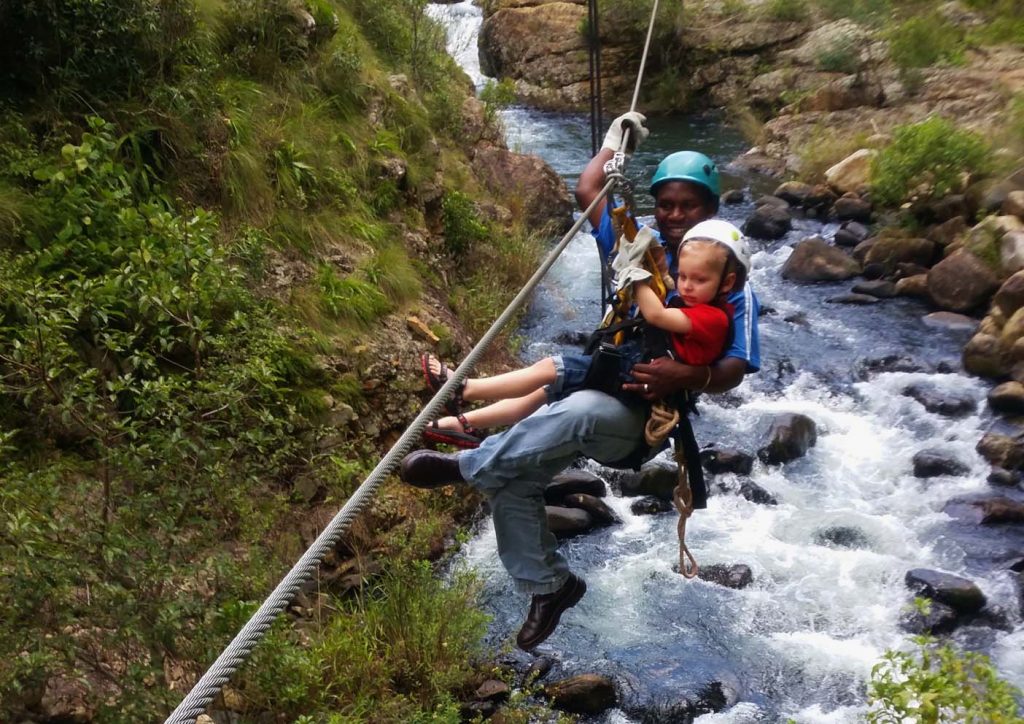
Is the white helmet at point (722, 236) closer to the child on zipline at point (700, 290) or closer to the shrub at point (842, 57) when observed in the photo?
the child on zipline at point (700, 290)

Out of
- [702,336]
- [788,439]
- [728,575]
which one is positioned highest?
[702,336]

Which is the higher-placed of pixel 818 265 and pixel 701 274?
pixel 701 274

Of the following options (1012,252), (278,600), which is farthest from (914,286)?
(278,600)

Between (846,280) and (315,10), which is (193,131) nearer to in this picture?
(315,10)

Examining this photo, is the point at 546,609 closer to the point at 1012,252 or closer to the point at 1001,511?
the point at 1001,511

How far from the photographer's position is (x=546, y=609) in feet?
11.6

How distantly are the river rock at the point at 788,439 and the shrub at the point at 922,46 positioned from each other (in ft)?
33.0

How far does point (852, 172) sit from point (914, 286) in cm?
334

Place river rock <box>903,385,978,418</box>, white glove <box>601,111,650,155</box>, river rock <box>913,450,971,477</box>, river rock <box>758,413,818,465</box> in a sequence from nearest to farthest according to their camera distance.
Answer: white glove <box>601,111,650,155</box> < river rock <box>913,450,971,477</box> < river rock <box>758,413,818,465</box> < river rock <box>903,385,978,418</box>

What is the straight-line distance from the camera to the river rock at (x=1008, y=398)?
8.56 m

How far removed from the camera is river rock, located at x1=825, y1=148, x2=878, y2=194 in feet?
44.4

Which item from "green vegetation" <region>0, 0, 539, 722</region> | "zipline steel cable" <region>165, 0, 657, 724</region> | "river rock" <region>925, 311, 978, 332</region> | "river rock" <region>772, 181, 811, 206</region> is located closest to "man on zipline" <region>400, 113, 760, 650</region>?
"zipline steel cable" <region>165, 0, 657, 724</region>

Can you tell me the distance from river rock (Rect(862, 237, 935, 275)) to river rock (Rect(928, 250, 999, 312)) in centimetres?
66

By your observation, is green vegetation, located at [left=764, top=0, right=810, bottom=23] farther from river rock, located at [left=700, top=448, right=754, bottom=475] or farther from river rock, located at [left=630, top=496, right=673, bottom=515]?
river rock, located at [left=630, top=496, right=673, bottom=515]
